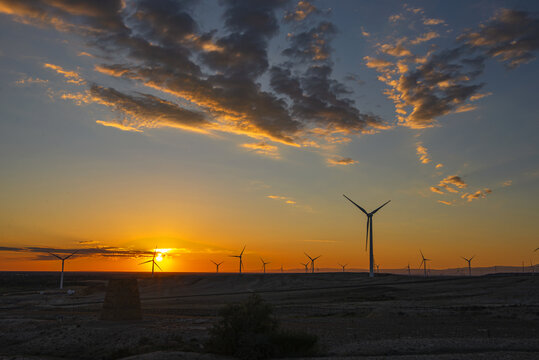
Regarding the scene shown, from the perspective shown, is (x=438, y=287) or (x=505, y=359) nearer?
(x=505, y=359)

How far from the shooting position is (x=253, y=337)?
91.7 ft

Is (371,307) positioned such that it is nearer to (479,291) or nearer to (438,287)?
(479,291)

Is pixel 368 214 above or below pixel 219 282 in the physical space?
above

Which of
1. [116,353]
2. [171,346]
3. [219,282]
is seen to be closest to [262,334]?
[171,346]

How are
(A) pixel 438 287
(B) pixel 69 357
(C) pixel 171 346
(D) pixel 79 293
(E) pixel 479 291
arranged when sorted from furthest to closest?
(D) pixel 79 293 < (A) pixel 438 287 < (E) pixel 479 291 < (B) pixel 69 357 < (C) pixel 171 346

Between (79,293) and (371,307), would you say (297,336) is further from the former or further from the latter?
(79,293)

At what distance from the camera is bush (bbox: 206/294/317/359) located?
27609 millimetres

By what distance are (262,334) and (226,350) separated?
2382mm

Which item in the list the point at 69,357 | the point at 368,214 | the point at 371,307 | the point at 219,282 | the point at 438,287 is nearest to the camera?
the point at 69,357

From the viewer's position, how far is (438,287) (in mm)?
96812

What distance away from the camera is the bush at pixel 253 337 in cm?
2761

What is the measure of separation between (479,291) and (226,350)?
67639 mm

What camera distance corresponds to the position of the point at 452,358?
25609 mm

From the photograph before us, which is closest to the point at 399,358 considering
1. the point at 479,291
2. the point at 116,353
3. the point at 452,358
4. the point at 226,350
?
the point at 452,358
